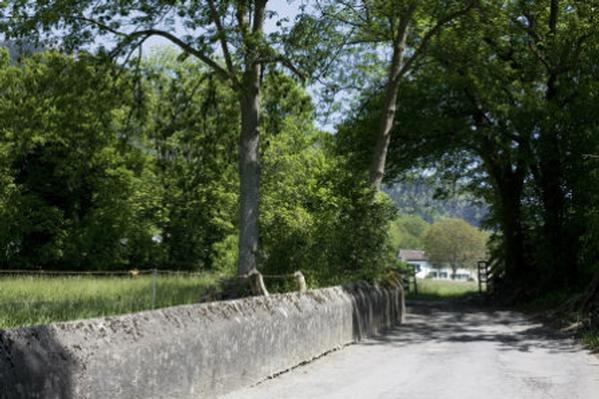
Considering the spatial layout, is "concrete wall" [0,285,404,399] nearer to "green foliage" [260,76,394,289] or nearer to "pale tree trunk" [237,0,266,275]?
"green foliage" [260,76,394,289]

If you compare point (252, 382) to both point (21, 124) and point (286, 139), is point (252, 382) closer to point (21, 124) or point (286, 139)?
point (21, 124)

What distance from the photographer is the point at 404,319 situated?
21078mm

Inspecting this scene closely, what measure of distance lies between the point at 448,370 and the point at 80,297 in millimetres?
5870

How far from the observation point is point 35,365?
493 centimetres

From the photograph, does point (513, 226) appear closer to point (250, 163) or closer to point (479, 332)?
point (479, 332)

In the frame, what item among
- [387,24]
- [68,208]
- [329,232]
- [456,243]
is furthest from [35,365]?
[456,243]

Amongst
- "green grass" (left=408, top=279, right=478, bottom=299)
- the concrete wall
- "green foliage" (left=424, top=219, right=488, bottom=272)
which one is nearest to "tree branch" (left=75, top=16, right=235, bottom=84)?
the concrete wall

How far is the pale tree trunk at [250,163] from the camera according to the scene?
16406 mm

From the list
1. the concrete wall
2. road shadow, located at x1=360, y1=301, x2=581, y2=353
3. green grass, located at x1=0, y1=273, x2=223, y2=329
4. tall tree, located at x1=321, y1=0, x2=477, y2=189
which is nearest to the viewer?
the concrete wall

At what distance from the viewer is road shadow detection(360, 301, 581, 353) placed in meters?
14.6

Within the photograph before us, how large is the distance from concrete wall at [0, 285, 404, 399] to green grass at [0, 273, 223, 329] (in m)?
1.94

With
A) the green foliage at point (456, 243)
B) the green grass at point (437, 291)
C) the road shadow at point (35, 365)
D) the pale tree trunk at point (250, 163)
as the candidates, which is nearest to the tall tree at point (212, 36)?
the pale tree trunk at point (250, 163)

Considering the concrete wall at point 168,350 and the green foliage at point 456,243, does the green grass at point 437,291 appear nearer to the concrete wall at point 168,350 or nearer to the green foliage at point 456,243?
the concrete wall at point 168,350

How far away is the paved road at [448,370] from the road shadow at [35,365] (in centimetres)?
292
